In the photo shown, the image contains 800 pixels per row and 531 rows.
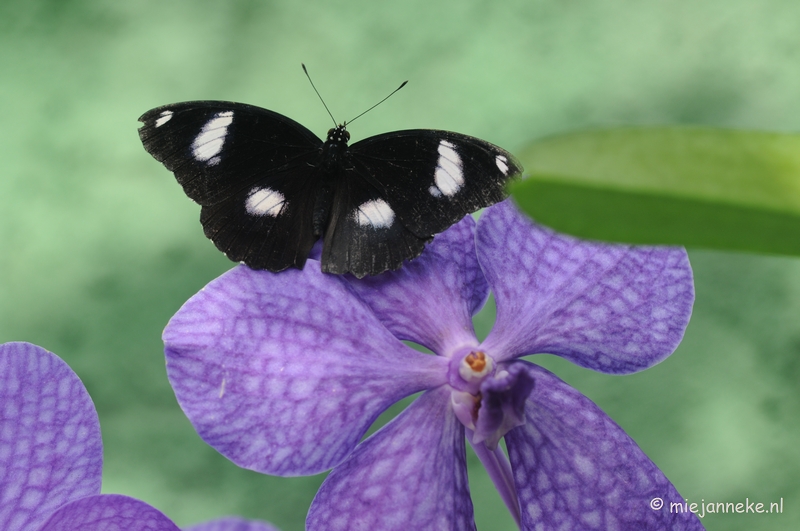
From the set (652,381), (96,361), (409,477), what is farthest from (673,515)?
(96,361)

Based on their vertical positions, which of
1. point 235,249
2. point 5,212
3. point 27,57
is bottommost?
point 235,249

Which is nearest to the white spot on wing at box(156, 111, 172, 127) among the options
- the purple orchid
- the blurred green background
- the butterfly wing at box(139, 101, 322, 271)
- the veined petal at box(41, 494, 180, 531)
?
the butterfly wing at box(139, 101, 322, 271)

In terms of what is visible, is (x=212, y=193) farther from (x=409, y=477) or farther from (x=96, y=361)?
(x=96, y=361)

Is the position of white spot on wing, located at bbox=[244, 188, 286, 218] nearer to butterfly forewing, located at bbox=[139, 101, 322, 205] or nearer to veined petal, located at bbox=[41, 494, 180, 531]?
butterfly forewing, located at bbox=[139, 101, 322, 205]

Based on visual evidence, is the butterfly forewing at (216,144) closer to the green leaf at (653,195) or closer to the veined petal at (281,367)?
the veined petal at (281,367)

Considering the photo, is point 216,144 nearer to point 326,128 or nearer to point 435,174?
point 435,174

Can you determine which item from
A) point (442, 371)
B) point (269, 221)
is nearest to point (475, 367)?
point (442, 371)

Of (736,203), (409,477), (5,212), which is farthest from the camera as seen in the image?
(5,212)
